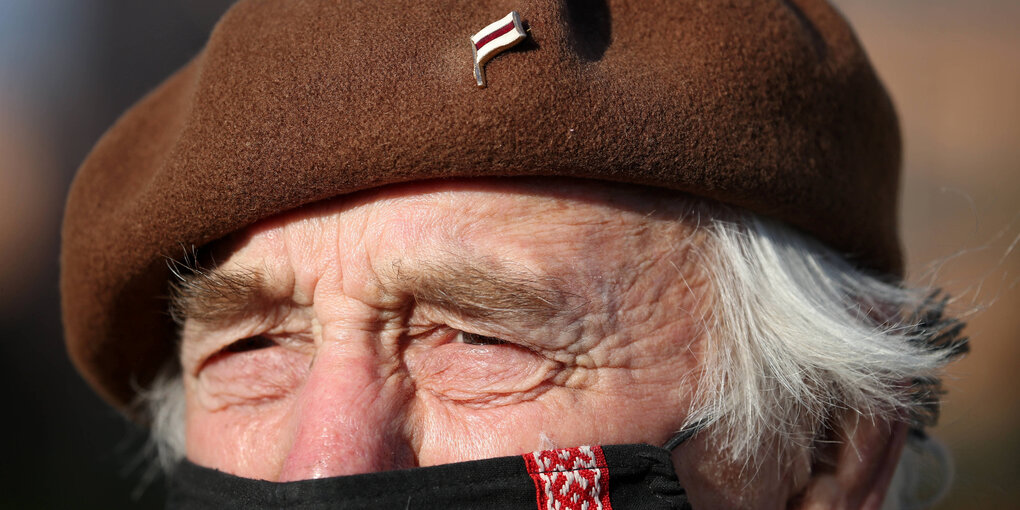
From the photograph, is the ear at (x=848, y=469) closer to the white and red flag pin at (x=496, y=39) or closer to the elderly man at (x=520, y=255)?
the elderly man at (x=520, y=255)

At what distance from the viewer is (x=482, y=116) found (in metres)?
1.49

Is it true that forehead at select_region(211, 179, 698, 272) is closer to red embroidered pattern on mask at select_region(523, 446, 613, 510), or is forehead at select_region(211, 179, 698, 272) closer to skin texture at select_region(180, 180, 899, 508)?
skin texture at select_region(180, 180, 899, 508)

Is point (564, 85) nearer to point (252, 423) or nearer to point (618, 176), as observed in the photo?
point (618, 176)

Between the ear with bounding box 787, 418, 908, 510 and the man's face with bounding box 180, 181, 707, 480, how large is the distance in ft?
1.66

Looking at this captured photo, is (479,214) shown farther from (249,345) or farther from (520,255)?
(249,345)

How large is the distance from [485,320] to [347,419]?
347mm

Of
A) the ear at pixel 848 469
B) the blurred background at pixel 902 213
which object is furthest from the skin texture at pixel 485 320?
the blurred background at pixel 902 213

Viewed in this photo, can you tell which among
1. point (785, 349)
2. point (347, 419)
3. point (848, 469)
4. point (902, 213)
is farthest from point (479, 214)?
point (902, 213)

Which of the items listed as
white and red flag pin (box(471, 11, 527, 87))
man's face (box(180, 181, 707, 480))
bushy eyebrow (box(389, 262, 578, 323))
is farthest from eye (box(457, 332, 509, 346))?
white and red flag pin (box(471, 11, 527, 87))

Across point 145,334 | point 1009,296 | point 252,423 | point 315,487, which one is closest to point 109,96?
point 145,334

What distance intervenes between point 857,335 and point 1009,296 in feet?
15.5

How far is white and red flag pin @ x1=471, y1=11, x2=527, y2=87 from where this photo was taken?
4.90ft

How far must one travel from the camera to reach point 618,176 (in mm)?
1592

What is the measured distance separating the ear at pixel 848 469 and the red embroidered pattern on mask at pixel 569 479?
70 centimetres
